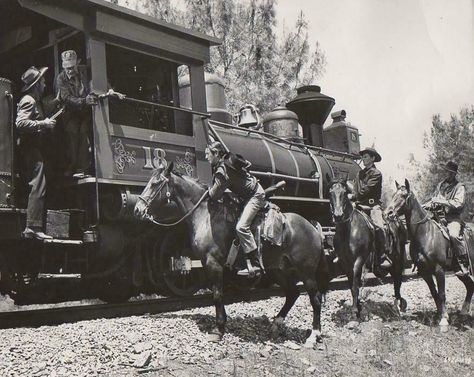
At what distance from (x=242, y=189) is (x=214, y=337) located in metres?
1.67

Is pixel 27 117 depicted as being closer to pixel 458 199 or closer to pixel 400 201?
pixel 400 201

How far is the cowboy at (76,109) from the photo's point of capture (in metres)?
6.52

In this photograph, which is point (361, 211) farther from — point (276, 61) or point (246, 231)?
point (276, 61)

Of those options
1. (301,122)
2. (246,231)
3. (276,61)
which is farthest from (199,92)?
(276,61)

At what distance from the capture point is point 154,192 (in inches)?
229

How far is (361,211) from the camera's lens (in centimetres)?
837

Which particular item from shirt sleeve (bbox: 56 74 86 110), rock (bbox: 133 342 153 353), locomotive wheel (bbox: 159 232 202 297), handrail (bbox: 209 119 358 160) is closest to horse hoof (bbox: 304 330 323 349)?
rock (bbox: 133 342 153 353)

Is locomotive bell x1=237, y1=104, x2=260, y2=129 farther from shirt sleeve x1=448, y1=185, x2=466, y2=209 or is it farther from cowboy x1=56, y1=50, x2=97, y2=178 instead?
cowboy x1=56, y1=50, x2=97, y2=178

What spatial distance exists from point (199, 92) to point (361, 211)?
3.08 meters

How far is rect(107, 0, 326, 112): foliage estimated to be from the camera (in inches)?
864

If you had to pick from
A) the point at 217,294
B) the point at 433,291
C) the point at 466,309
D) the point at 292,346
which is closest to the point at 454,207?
the point at 433,291

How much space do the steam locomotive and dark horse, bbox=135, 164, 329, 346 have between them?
353 millimetres

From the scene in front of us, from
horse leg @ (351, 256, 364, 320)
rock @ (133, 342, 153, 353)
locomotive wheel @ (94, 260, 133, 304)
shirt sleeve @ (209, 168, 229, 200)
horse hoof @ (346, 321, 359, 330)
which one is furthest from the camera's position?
locomotive wheel @ (94, 260, 133, 304)

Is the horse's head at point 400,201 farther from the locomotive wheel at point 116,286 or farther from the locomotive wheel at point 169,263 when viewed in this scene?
the locomotive wheel at point 116,286
